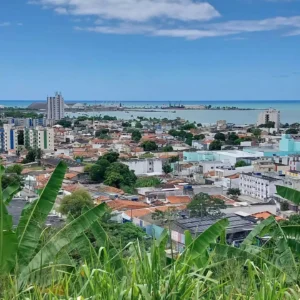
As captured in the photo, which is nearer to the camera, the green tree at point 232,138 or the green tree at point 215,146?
the green tree at point 215,146

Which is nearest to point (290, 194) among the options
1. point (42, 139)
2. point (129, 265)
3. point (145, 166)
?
point (129, 265)

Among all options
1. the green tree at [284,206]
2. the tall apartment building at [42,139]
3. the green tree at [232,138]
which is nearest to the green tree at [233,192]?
the green tree at [284,206]

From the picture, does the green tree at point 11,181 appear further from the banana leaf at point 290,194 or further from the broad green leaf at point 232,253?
the banana leaf at point 290,194

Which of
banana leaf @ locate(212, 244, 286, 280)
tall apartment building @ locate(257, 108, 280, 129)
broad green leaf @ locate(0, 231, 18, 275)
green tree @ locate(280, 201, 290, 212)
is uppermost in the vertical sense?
broad green leaf @ locate(0, 231, 18, 275)

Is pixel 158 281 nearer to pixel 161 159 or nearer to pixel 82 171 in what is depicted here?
pixel 82 171

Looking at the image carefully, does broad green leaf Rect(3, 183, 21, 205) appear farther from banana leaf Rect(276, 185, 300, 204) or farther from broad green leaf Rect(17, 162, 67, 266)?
banana leaf Rect(276, 185, 300, 204)

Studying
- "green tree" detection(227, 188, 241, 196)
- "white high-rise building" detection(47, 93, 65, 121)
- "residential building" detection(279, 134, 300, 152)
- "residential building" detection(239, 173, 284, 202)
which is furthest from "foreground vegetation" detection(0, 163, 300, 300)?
"white high-rise building" detection(47, 93, 65, 121)

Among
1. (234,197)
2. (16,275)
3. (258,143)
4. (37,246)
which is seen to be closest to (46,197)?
(37,246)
